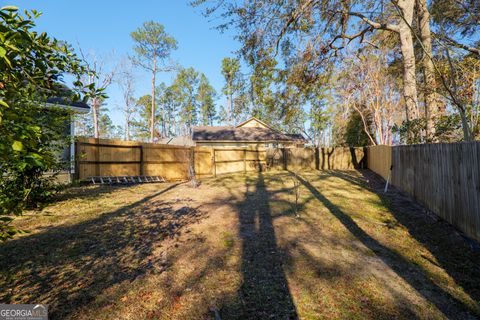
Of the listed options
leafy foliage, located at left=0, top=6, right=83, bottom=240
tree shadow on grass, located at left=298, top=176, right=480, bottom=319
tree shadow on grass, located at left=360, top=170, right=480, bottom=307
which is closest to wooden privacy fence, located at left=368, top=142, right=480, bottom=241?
tree shadow on grass, located at left=360, top=170, right=480, bottom=307

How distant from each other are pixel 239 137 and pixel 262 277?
22.2 m

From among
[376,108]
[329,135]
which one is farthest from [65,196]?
[329,135]

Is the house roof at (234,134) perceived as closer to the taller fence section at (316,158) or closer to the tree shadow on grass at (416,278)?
the taller fence section at (316,158)

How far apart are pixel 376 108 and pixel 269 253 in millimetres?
22970

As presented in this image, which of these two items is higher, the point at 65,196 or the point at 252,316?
the point at 65,196

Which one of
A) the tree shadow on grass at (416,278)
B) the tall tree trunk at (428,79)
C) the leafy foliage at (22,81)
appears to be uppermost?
the tall tree trunk at (428,79)

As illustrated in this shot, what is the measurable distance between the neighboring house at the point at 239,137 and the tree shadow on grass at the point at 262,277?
18955mm

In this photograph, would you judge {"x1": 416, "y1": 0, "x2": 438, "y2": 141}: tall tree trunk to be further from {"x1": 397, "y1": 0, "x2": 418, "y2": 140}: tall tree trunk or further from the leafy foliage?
the leafy foliage

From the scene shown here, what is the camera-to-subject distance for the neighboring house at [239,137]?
2383 centimetres

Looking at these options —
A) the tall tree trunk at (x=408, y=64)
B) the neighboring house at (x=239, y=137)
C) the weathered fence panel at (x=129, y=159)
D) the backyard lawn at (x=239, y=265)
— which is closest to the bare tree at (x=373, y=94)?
the neighboring house at (x=239, y=137)

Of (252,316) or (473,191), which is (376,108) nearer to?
(473,191)

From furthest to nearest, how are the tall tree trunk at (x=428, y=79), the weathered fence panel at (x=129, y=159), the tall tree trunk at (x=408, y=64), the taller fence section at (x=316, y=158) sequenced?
the taller fence section at (x=316, y=158) < the weathered fence panel at (x=129, y=159) < the tall tree trunk at (x=408, y=64) < the tall tree trunk at (x=428, y=79)

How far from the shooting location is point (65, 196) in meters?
7.02

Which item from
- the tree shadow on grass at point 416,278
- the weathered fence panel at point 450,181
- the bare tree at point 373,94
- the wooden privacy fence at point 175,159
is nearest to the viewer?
the tree shadow on grass at point 416,278
